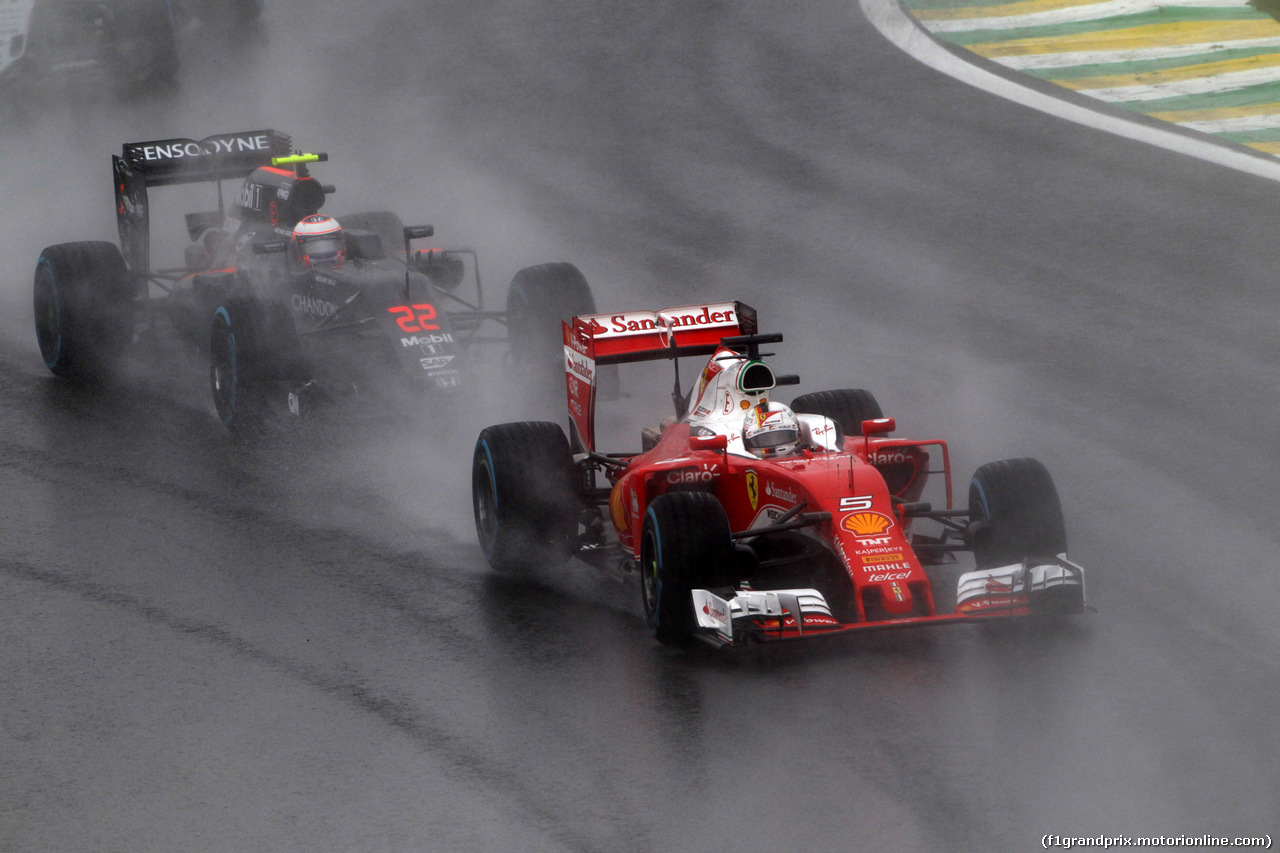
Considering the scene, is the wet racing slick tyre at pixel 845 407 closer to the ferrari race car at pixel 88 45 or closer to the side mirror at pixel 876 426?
the side mirror at pixel 876 426

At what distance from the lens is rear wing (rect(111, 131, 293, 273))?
14.1 metres

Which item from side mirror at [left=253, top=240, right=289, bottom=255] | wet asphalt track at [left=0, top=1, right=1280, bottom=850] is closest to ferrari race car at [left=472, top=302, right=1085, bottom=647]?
wet asphalt track at [left=0, top=1, right=1280, bottom=850]

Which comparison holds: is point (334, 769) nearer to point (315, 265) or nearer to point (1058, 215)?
point (315, 265)

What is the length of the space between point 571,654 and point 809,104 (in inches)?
503

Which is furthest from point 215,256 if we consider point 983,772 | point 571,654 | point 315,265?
point 983,772

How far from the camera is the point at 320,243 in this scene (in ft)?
43.1

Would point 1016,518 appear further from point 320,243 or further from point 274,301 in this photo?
point 320,243

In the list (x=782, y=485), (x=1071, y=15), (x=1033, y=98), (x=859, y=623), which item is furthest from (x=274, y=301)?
(x=1071, y=15)

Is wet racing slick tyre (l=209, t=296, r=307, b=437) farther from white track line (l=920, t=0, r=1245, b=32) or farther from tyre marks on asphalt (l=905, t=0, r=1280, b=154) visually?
white track line (l=920, t=0, r=1245, b=32)

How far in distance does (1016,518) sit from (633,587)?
235 centimetres

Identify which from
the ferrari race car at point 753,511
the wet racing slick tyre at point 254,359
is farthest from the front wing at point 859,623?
the wet racing slick tyre at point 254,359

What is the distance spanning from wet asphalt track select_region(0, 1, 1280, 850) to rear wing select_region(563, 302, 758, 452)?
1180 mm

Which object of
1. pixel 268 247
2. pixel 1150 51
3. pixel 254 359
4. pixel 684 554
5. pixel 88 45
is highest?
pixel 88 45

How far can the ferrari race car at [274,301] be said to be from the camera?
12.3 m
